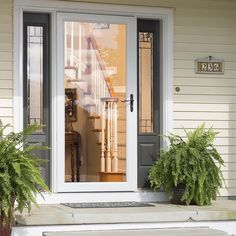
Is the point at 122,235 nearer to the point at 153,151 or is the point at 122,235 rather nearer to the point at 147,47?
the point at 153,151

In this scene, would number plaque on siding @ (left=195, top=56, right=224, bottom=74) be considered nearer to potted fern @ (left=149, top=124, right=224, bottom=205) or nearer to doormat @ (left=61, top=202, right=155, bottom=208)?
potted fern @ (left=149, top=124, right=224, bottom=205)

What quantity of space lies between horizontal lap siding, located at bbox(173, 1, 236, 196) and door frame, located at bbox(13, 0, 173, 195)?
0.32 feet

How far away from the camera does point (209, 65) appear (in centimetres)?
756

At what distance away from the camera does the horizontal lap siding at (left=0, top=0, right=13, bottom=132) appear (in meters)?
6.87

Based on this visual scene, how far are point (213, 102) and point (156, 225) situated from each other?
6.33ft

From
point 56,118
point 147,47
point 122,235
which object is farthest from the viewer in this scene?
point 147,47

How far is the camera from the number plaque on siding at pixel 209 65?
753 cm

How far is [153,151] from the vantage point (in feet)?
24.5

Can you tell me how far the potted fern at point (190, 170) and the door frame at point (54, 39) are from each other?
464mm

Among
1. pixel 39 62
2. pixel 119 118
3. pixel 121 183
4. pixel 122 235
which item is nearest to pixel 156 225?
pixel 122 235

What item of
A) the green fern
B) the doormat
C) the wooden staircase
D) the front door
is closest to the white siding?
the front door

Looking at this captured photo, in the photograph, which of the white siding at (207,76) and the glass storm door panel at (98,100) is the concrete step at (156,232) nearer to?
the glass storm door panel at (98,100)

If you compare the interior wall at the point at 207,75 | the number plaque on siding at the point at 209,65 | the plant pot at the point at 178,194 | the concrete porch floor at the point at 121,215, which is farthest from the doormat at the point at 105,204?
the number plaque on siding at the point at 209,65

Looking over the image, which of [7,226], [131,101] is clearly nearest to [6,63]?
[131,101]
